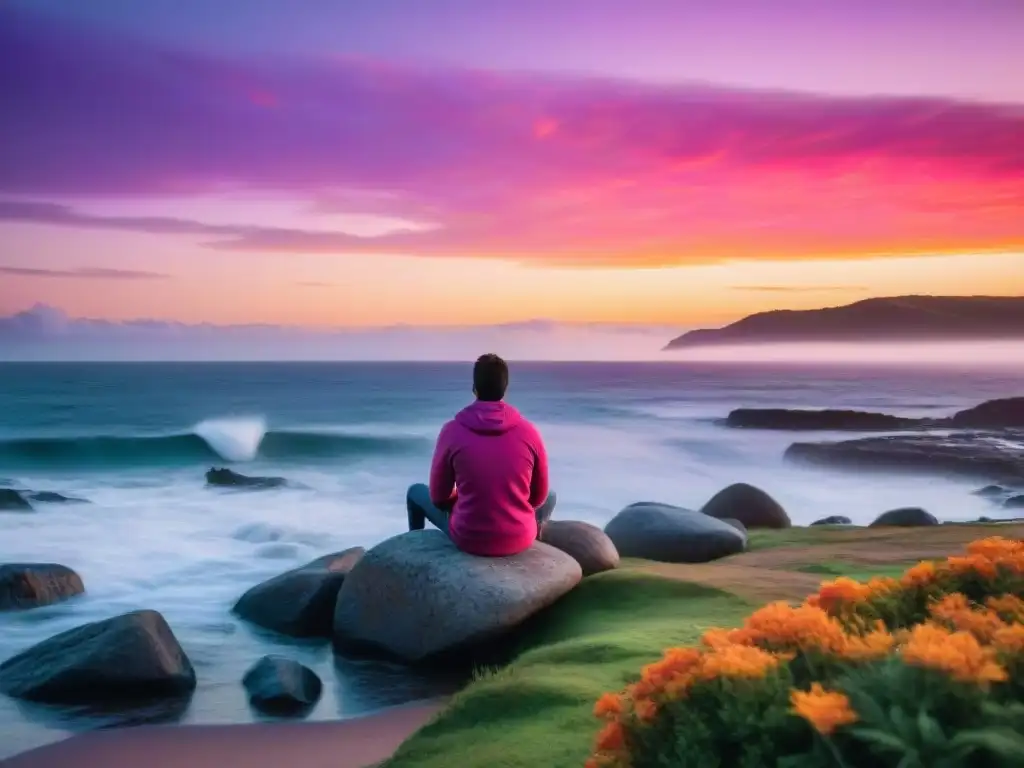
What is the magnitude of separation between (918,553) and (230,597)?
264 inches

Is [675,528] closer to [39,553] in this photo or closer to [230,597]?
[230,597]

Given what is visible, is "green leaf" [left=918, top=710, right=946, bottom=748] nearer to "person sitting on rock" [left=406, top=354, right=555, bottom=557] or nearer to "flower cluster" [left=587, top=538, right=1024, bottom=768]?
"flower cluster" [left=587, top=538, right=1024, bottom=768]

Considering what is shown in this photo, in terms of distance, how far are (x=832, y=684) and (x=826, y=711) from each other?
24 cm

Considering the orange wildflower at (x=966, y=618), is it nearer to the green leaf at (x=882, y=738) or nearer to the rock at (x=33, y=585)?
the green leaf at (x=882, y=738)

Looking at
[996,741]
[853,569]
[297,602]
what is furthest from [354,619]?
[996,741]

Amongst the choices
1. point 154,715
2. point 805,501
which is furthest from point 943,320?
point 154,715

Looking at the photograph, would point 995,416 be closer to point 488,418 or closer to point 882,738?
point 488,418

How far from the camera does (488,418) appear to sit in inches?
275

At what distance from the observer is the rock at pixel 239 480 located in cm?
A: 2077

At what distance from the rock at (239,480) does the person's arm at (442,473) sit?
559 inches

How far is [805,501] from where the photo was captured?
65.5 ft

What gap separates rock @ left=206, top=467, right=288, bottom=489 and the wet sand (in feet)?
49.1

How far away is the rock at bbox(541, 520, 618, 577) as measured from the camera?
8242 millimetres

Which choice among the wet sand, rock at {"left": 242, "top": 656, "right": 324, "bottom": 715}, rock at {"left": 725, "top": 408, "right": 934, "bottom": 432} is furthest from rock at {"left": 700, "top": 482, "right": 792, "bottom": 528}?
rock at {"left": 725, "top": 408, "right": 934, "bottom": 432}
